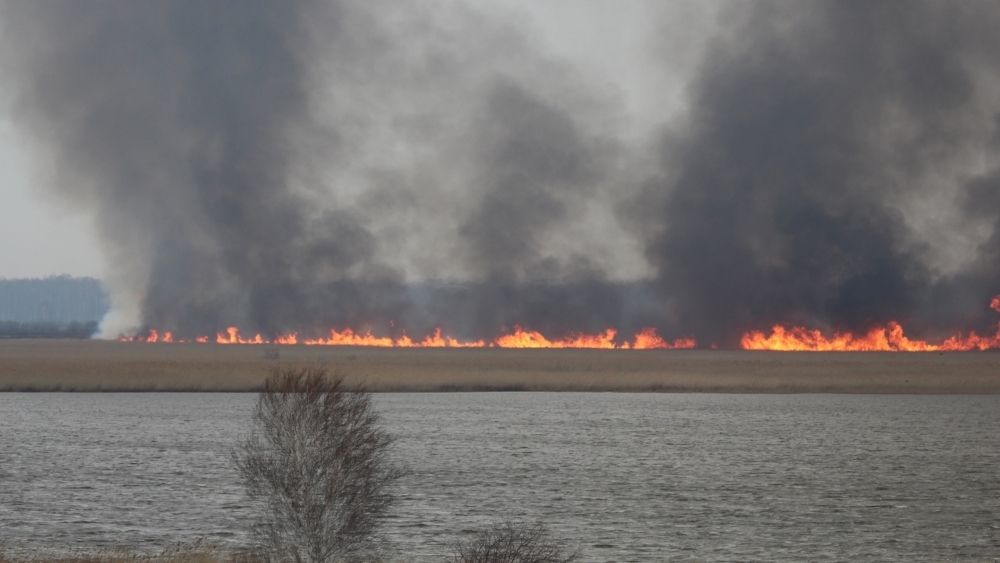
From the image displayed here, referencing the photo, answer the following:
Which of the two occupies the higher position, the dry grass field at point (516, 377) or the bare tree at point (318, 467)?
the dry grass field at point (516, 377)

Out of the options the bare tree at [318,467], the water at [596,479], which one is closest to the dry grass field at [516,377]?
the water at [596,479]

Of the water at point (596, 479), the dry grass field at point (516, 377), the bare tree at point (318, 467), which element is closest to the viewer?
the bare tree at point (318, 467)

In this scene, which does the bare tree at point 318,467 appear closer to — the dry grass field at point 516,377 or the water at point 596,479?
the water at point 596,479

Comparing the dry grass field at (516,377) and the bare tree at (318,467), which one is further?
the dry grass field at (516,377)

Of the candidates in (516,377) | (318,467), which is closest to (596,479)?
(318,467)

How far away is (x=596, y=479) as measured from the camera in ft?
167

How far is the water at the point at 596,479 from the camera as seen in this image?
118 feet

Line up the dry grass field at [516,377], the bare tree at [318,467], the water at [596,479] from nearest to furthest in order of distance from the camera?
the bare tree at [318,467]
the water at [596,479]
the dry grass field at [516,377]

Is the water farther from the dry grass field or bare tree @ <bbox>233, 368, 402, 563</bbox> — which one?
the dry grass field

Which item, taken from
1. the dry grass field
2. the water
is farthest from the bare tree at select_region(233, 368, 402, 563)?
the dry grass field

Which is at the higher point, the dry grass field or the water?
the dry grass field

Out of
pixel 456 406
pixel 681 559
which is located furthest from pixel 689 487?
pixel 456 406

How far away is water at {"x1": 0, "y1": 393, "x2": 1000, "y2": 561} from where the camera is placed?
35938 mm

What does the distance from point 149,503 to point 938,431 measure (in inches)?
2238
